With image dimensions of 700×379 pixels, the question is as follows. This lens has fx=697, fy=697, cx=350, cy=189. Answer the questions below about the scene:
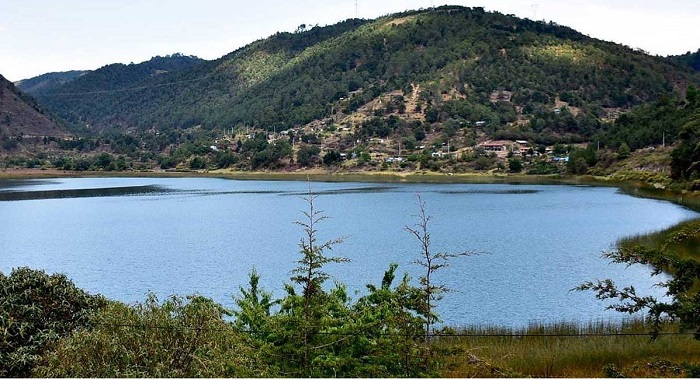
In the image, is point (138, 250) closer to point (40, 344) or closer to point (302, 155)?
point (40, 344)

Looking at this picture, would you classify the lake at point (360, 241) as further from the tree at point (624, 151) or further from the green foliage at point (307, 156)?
the green foliage at point (307, 156)

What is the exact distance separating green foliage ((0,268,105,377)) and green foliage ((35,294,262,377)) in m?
0.70

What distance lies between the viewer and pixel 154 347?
10211 millimetres

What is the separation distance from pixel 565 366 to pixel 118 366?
1042 centimetres

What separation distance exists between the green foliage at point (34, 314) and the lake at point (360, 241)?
6.16 m

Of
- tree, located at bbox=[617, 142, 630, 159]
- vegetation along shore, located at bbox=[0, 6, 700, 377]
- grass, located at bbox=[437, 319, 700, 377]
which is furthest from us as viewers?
tree, located at bbox=[617, 142, 630, 159]

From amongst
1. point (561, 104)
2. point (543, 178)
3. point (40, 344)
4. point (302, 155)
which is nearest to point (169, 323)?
point (40, 344)

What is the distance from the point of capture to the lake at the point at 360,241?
97.2 feet

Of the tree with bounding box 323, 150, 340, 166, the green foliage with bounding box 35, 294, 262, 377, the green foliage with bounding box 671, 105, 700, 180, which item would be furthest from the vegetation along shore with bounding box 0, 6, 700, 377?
the tree with bounding box 323, 150, 340, 166

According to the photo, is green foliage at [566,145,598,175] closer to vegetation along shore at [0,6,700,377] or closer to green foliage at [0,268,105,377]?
vegetation along shore at [0,6,700,377]

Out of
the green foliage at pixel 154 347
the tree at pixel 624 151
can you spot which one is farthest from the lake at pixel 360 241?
the tree at pixel 624 151

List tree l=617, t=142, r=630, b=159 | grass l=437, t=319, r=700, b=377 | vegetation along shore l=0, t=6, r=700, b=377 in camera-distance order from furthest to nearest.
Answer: tree l=617, t=142, r=630, b=159 < grass l=437, t=319, r=700, b=377 < vegetation along shore l=0, t=6, r=700, b=377

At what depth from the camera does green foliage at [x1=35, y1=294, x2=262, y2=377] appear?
31.9 ft

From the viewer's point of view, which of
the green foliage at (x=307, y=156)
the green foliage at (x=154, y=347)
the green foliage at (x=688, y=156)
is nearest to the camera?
the green foliage at (x=154, y=347)
